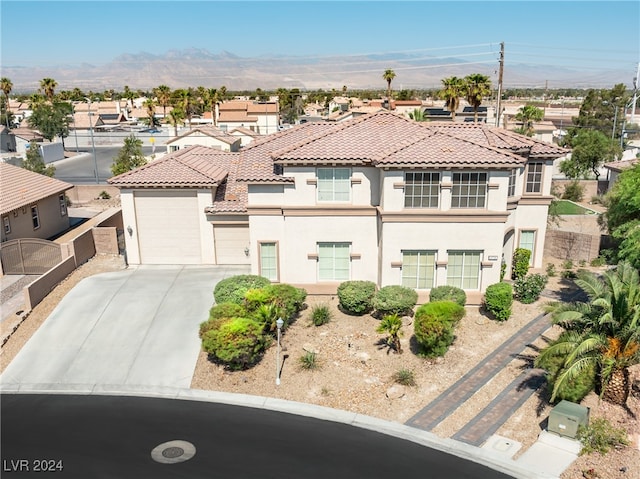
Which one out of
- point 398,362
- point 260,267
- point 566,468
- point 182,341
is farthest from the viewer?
point 260,267

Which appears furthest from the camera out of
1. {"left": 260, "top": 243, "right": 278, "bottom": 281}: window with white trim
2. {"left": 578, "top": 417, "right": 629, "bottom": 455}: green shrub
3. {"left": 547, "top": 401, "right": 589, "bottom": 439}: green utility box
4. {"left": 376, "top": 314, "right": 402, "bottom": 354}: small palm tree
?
{"left": 260, "top": 243, "right": 278, "bottom": 281}: window with white trim

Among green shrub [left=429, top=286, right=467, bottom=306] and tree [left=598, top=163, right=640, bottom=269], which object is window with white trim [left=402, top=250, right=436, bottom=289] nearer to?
green shrub [left=429, top=286, right=467, bottom=306]

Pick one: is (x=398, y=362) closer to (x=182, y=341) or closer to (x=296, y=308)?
(x=296, y=308)

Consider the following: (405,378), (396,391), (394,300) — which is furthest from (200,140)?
(396,391)

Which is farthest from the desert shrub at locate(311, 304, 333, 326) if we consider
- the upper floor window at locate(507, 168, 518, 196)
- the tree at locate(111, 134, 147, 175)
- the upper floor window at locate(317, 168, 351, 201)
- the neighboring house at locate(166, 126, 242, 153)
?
the neighboring house at locate(166, 126, 242, 153)

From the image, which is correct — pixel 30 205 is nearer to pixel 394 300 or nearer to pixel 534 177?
pixel 394 300

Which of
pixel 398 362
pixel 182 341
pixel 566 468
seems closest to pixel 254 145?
pixel 182 341
